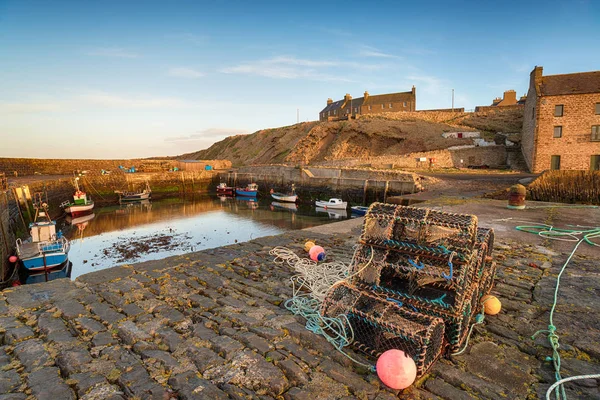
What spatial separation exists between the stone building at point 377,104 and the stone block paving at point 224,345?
211 feet

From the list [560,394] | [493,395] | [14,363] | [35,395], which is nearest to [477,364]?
[493,395]

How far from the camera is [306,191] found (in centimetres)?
3725

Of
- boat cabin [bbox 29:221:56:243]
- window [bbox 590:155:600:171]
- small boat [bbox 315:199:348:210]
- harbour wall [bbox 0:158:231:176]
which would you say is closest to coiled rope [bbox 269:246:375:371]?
boat cabin [bbox 29:221:56:243]

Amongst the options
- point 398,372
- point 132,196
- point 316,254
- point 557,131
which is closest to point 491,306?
point 398,372

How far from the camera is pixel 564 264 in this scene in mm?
5902

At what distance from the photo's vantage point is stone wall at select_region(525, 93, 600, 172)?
2831 centimetres

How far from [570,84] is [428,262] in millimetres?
35364

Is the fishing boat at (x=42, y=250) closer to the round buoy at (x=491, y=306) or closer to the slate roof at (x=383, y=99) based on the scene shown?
the round buoy at (x=491, y=306)

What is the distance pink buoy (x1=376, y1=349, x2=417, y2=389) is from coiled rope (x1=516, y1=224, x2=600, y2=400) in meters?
1.09

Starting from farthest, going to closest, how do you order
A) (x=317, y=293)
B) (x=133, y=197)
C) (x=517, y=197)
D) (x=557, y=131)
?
1. (x=133, y=197)
2. (x=557, y=131)
3. (x=517, y=197)
4. (x=317, y=293)

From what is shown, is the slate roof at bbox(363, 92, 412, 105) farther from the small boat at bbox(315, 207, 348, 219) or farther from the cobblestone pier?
the cobblestone pier

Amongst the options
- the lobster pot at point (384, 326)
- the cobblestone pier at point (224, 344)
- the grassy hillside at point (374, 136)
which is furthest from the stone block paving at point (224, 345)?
the grassy hillside at point (374, 136)

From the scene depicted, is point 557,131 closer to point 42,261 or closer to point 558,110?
point 558,110

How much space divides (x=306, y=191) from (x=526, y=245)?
3032 centimetres
